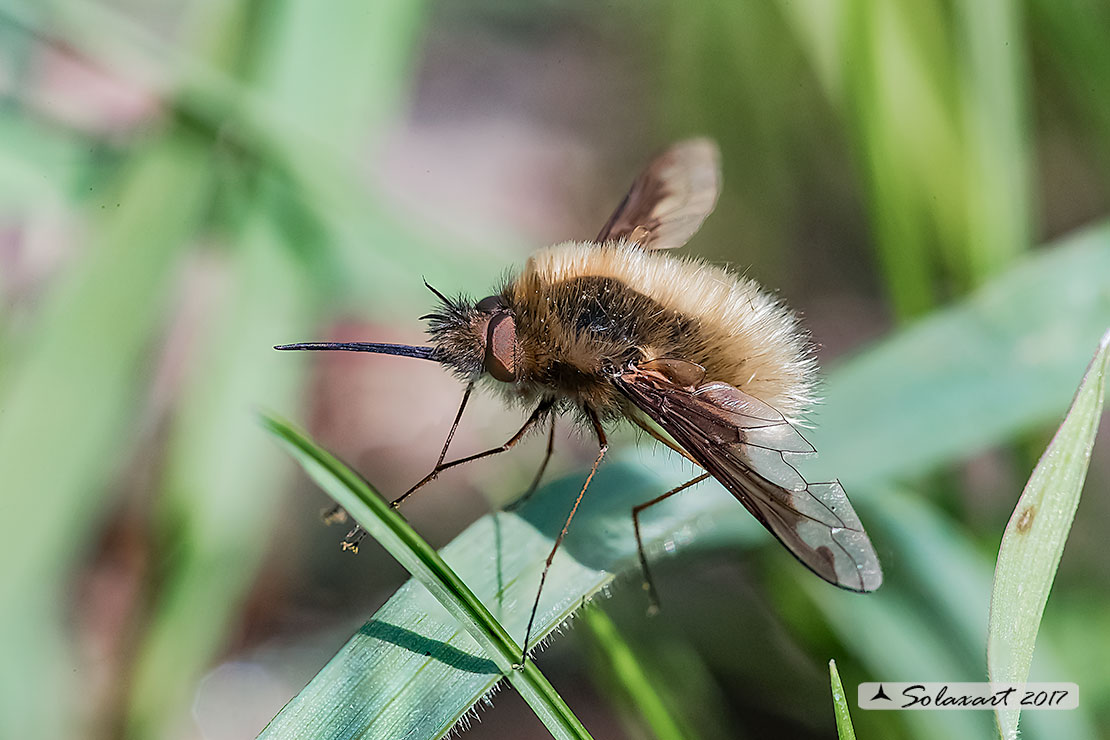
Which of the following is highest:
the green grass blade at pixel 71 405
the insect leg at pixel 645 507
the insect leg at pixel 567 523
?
the green grass blade at pixel 71 405

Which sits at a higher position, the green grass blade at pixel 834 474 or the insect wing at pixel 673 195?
the insect wing at pixel 673 195

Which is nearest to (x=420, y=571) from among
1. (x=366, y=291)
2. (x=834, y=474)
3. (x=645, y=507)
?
(x=645, y=507)

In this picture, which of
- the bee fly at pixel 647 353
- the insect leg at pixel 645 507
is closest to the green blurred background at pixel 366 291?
the insect leg at pixel 645 507

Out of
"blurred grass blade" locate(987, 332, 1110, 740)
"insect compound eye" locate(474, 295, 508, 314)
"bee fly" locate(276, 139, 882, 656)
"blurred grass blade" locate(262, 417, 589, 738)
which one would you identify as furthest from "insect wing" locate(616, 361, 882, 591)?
"blurred grass blade" locate(262, 417, 589, 738)

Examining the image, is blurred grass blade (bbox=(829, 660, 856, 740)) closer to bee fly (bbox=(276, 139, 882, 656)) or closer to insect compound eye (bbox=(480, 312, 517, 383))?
bee fly (bbox=(276, 139, 882, 656))

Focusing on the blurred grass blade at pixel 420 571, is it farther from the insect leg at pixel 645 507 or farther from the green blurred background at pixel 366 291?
the green blurred background at pixel 366 291

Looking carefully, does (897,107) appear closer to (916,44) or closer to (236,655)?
(916,44)

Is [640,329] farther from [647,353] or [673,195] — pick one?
[673,195]
